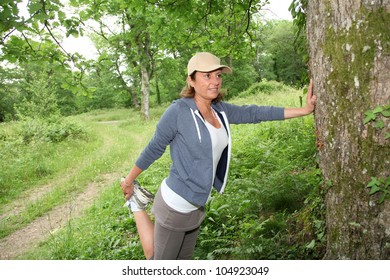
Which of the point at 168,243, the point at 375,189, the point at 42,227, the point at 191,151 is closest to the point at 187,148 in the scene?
the point at 191,151

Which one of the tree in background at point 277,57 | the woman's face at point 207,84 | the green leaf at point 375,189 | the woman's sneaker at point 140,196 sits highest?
the tree in background at point 277,57

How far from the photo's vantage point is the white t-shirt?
2.93 meters

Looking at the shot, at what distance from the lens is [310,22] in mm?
2959

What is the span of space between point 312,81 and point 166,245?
2170 mm

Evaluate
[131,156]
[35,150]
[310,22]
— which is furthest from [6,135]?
[310,22]

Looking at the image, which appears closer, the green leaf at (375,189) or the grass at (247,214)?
the green leaf at (375,189)

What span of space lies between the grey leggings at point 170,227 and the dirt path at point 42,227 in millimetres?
2647

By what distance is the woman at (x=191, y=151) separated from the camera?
2.89m

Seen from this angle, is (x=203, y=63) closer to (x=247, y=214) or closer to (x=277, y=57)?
(x=247, y=214)

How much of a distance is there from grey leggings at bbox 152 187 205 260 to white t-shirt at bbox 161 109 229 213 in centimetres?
5

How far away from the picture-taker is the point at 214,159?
2.96 metres

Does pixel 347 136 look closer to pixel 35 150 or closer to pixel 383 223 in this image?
pixel 383 223

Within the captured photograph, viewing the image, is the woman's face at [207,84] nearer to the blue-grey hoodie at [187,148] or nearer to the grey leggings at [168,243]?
the blue-grey hoodie at [187,148]

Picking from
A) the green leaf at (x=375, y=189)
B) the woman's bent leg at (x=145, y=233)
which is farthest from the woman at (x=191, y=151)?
the green leaf at (x=375, y=189)
